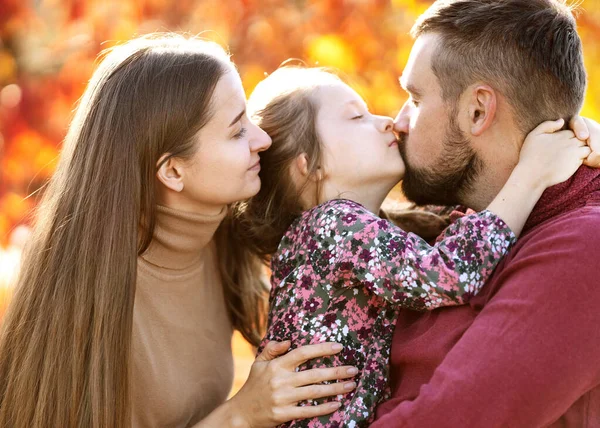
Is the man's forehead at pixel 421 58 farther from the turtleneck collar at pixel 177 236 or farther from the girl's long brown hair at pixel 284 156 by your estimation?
the turtleneck collar at pixel 177 236

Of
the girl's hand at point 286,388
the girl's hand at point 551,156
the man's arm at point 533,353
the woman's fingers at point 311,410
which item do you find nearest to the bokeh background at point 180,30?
the girl's hand at point 551,156

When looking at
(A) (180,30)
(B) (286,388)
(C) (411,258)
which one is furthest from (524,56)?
(A) (180,30)

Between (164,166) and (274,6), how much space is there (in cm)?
187

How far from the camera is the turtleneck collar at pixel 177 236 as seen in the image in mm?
2463

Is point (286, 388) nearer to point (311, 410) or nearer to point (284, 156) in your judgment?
point (311, 410)

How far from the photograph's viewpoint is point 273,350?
2377 mm

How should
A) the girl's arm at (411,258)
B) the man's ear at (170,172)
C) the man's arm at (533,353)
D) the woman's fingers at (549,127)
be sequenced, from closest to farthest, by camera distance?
the man's arm at (533,353) → the girl's arm at (411,258) → the woman's fingers at (549,127) → the man's ear at (170,172)

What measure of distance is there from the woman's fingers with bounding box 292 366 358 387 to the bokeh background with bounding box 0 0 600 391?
1829 mm

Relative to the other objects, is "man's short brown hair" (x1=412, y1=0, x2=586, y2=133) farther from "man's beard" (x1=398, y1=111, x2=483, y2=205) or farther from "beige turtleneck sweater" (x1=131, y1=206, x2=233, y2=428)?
"beige turtleneck sweater" (x1=131, y1=206, x2=233, y2=428)

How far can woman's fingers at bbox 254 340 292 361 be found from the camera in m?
2.37

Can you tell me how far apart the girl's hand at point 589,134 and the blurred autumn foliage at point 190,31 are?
1.53 meters

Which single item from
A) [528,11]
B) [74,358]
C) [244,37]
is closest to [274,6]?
[244,37]

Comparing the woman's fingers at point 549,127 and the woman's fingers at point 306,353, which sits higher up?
the woman's fingers at point 549,127

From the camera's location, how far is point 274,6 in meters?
3.99
